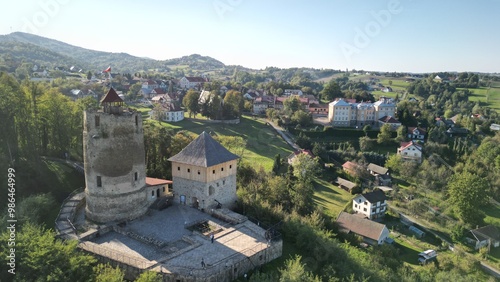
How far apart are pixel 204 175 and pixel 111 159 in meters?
7.05

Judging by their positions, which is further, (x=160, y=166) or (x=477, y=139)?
(x=477, y=139)

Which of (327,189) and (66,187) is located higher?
(66,187)

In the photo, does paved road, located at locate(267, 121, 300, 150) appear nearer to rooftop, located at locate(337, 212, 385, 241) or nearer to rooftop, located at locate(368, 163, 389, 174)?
rooftop, located at locate(368, 163, 389, 174)

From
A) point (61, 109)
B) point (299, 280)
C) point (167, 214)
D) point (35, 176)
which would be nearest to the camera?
point (299, 280)

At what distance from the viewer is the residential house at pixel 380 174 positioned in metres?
59.5

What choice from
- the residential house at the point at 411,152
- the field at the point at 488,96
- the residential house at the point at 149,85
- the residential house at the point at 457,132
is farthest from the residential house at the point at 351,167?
the residential house at the point at 149,85

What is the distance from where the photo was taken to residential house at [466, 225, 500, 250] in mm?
42188

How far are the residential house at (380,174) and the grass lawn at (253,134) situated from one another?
1402 cm

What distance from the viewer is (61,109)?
37.0 metres

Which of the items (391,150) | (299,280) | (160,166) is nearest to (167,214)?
(160,166)

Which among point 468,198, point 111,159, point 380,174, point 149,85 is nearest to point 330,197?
point 380,174

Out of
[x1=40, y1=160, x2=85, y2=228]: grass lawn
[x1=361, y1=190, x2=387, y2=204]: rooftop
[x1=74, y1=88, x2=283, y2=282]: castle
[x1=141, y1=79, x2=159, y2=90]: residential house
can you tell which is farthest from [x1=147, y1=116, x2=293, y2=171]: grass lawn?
[x1=141, y1=79, x2=159, y2=90]: residential house

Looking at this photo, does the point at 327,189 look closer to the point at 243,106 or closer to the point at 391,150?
the point at 391,150

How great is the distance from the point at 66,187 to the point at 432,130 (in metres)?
70.0
